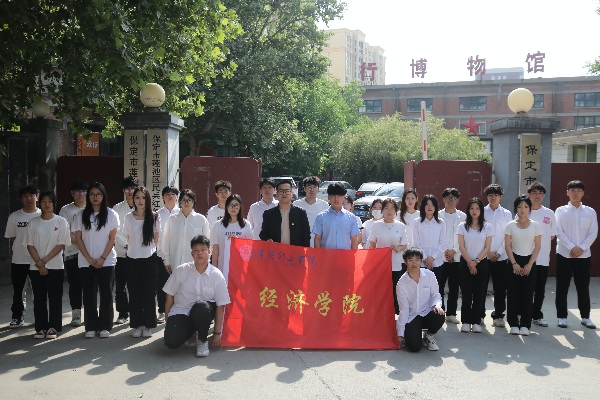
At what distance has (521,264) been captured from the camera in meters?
7.24

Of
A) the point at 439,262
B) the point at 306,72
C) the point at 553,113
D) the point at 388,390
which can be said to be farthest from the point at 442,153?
the point at 388,390

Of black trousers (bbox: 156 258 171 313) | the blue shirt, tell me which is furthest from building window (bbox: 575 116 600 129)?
black trousers (bbox: 156 258 171 313)

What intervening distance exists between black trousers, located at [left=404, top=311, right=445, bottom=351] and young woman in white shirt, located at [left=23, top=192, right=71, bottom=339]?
399 cm

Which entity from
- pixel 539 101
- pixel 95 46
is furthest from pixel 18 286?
pixel 539 101

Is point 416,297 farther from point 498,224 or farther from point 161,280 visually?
point 161,280

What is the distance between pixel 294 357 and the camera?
19.5 ft

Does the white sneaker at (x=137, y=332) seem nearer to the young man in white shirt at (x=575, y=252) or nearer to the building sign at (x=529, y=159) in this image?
the young man in white shirt at (x=575, y=252)

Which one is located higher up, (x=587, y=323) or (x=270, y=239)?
(x=270, y=239)

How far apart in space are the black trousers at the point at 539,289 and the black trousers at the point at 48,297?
5.84m

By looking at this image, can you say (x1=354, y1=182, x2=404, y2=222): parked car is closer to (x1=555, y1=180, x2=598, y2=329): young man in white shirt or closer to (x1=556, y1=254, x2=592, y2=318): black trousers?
(x1=555, y1=180, x2=598, y2=329): young man in white shirt

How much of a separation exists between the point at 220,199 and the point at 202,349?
2382mm

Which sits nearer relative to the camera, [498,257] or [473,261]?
[473,261]

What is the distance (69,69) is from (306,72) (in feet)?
43.6

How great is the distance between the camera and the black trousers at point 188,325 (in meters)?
5.90
